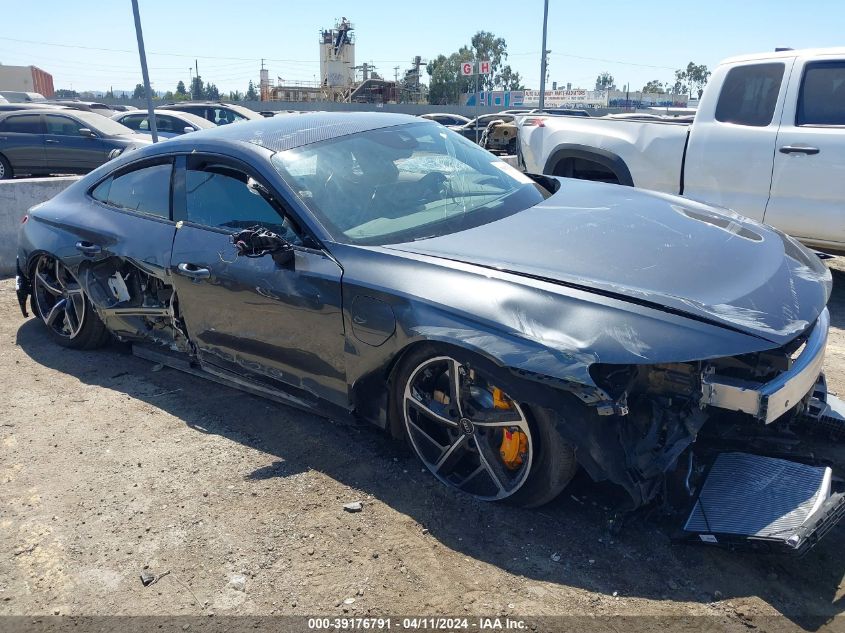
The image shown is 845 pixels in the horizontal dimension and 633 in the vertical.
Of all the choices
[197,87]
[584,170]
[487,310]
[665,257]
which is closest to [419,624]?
[487,310]

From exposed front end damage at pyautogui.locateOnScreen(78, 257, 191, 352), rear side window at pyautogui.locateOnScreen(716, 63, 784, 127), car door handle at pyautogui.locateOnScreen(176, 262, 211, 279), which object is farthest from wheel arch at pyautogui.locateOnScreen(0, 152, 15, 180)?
rear side window at pyautogui.locateOnScreen(716, 63, 784, 127)

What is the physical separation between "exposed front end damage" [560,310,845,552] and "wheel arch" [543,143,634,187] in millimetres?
3846

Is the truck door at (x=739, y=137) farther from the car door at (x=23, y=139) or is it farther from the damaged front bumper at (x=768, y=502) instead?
the car door at (x=23, y=139)

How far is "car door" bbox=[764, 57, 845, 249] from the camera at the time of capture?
216 inches

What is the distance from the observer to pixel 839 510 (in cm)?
249

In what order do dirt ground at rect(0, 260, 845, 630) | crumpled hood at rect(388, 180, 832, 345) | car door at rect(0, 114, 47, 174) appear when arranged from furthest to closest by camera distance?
car door at rect(0, 114, 47, 174)
crumpled hood at rect(388, 180, 832, 345)
dirt ground at rect(0, 260, 845, 630)

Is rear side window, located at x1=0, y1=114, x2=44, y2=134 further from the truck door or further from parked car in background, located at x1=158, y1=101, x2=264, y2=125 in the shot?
the truck door

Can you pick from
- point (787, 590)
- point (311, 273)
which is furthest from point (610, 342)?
point (311, 273)

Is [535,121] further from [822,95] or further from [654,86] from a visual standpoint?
[654,86]

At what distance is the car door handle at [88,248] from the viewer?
14.9 ft

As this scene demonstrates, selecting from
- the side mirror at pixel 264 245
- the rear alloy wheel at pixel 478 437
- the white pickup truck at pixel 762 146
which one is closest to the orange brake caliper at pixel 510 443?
the rear alloy wheel at pixel 478 437

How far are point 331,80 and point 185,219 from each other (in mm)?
48764

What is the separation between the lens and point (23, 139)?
527 inches

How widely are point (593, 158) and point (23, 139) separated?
11530 mm
